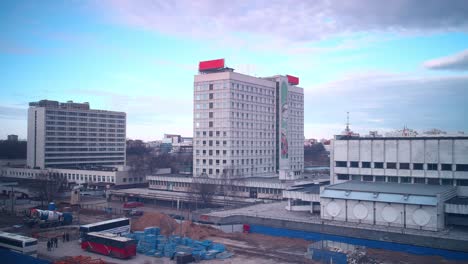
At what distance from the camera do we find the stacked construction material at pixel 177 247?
1289 inches

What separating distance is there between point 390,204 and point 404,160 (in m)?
9.95

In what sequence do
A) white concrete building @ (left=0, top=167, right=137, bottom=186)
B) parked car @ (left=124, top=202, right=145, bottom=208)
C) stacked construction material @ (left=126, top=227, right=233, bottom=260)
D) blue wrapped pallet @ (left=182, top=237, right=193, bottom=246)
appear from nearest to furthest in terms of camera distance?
stacked construction material @ (left=126, top=227, right=233, bottom=260), blue wrapped pallet @ (left=182, top=237, right=193, bottom=246), parked car @ (left=124, top=202, right=145, bottom=208), white concrete building @ (left=0, top=167, right=137, bottom=186)

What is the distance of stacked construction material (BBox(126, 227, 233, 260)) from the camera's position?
32.8 metres

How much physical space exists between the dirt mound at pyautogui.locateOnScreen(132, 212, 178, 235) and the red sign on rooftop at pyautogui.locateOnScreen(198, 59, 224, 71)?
36.0 meters

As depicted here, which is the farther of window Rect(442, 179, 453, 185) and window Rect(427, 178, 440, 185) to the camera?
window Rect(427, 178, 440, 185)

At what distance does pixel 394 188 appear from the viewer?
40719 millimetres

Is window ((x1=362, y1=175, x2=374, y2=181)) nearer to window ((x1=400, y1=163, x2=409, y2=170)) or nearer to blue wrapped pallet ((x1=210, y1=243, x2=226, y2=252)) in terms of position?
window ((x1=400, y1=163, x2=409, y2=170))

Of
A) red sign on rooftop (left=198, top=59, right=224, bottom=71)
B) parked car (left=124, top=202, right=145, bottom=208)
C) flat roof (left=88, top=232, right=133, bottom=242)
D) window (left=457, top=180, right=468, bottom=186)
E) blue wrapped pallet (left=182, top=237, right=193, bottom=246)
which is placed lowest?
parked car (left=124, top=202, right=145, bottom=208)

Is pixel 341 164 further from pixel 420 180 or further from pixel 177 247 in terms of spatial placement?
pixel 177 247

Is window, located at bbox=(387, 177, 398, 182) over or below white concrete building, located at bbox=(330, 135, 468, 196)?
below

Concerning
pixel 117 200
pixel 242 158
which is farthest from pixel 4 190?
pixel 242 158

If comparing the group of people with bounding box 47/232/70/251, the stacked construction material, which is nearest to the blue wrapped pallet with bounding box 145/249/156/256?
the stacked construction material

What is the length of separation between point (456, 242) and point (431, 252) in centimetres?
212

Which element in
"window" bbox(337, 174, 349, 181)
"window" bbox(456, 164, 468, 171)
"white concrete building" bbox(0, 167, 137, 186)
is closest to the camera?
"window" bbox(456, 164, 468, 171)
